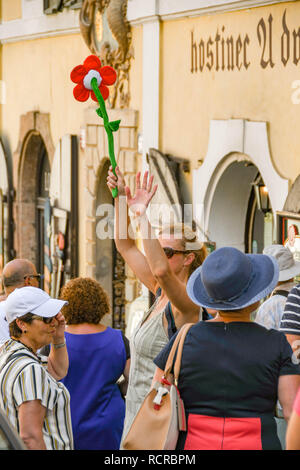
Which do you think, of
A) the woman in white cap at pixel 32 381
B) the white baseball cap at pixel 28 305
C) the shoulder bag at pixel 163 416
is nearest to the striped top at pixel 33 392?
the woman in white cap at pixel 32 381

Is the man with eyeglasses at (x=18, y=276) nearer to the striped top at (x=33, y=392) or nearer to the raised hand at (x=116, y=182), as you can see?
the raised hand at (x=116, y=182)

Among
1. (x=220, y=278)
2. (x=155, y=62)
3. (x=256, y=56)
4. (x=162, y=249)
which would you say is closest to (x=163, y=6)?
(x=155, y=62)

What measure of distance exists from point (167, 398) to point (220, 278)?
47cm

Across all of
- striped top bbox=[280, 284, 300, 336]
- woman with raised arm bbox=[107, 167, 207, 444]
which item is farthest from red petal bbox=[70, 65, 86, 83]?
striped top bbox=[280, 284, 300, 336]

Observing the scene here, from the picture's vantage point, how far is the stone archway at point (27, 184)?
14.6 meters

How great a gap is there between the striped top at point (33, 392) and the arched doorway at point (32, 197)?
1058 centimetres

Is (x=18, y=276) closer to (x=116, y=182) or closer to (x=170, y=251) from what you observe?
(x=116, y=182)

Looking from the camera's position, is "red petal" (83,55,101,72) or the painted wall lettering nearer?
"red petal" (83,55,101,72)

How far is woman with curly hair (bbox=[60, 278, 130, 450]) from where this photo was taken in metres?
4.93

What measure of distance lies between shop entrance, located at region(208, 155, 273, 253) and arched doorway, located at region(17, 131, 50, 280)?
5.72 m

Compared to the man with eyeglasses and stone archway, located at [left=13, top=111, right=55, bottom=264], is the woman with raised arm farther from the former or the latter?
stone archway, located at [left=13, top=111, right=55, bottom=264]

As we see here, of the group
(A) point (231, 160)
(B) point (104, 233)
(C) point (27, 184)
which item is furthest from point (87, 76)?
(C) point (27, 184)

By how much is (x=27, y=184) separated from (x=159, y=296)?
413 inches

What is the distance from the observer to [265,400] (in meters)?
3.42
